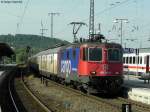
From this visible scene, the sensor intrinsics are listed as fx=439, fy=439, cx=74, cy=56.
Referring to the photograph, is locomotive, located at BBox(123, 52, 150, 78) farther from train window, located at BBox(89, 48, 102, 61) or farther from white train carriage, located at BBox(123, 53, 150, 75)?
train window, located at BBox(89, 48, 102, 61)

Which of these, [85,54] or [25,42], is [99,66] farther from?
[25,42]

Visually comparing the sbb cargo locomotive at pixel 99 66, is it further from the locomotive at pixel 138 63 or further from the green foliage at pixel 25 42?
the green foliage at pixel 25 42

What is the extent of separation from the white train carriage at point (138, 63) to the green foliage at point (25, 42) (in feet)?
141

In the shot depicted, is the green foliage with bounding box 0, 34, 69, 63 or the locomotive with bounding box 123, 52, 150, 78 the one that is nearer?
the locomotive with bounding box 123, 52, 150, 78

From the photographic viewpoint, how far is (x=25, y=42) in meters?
161

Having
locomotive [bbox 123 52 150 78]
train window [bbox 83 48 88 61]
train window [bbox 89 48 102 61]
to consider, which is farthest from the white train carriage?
train window [bbox 83 48 88 61]

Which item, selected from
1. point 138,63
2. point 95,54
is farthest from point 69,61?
point 138,63

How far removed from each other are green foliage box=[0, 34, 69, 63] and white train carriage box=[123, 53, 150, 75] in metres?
43.1

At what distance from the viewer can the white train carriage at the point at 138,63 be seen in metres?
44.3

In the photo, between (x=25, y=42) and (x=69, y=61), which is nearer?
(x=69, y=61)

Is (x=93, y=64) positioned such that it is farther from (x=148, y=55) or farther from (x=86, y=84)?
(x=148, y=55)

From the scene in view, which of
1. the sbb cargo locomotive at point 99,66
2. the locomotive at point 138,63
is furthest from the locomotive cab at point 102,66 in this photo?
the locomotive at point 138,63

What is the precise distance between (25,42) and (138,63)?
115046 mm

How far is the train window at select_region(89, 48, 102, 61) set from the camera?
24.1 meters
